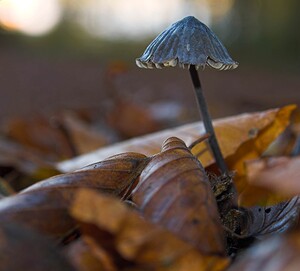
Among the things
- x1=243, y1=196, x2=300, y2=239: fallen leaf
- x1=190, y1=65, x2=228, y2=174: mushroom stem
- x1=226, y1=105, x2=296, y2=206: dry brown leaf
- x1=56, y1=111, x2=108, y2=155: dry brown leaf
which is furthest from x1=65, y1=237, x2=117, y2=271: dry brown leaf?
x1=56, y1=111, x2=108, y2=155: dry brown leaf

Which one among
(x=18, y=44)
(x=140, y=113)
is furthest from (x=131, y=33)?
(x=140, y=113)

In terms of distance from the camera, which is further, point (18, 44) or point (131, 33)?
point (131, 33)

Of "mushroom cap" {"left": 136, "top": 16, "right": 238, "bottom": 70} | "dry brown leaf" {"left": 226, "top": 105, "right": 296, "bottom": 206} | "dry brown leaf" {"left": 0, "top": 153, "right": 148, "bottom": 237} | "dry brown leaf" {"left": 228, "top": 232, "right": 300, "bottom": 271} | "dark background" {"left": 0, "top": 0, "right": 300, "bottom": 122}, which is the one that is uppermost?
"mushroom cap" {"left": 136, "top": 16, "right": 238, "bottom": 70}

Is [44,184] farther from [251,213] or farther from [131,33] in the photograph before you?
[131,33]

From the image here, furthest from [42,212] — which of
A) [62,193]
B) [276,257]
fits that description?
[276,257]

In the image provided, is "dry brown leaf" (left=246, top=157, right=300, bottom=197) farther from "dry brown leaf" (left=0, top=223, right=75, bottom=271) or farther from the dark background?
the dark background

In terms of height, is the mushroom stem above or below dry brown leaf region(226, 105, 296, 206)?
above

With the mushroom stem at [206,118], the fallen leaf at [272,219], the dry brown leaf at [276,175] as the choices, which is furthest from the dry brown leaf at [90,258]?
the mushroom stem at [206,118]
